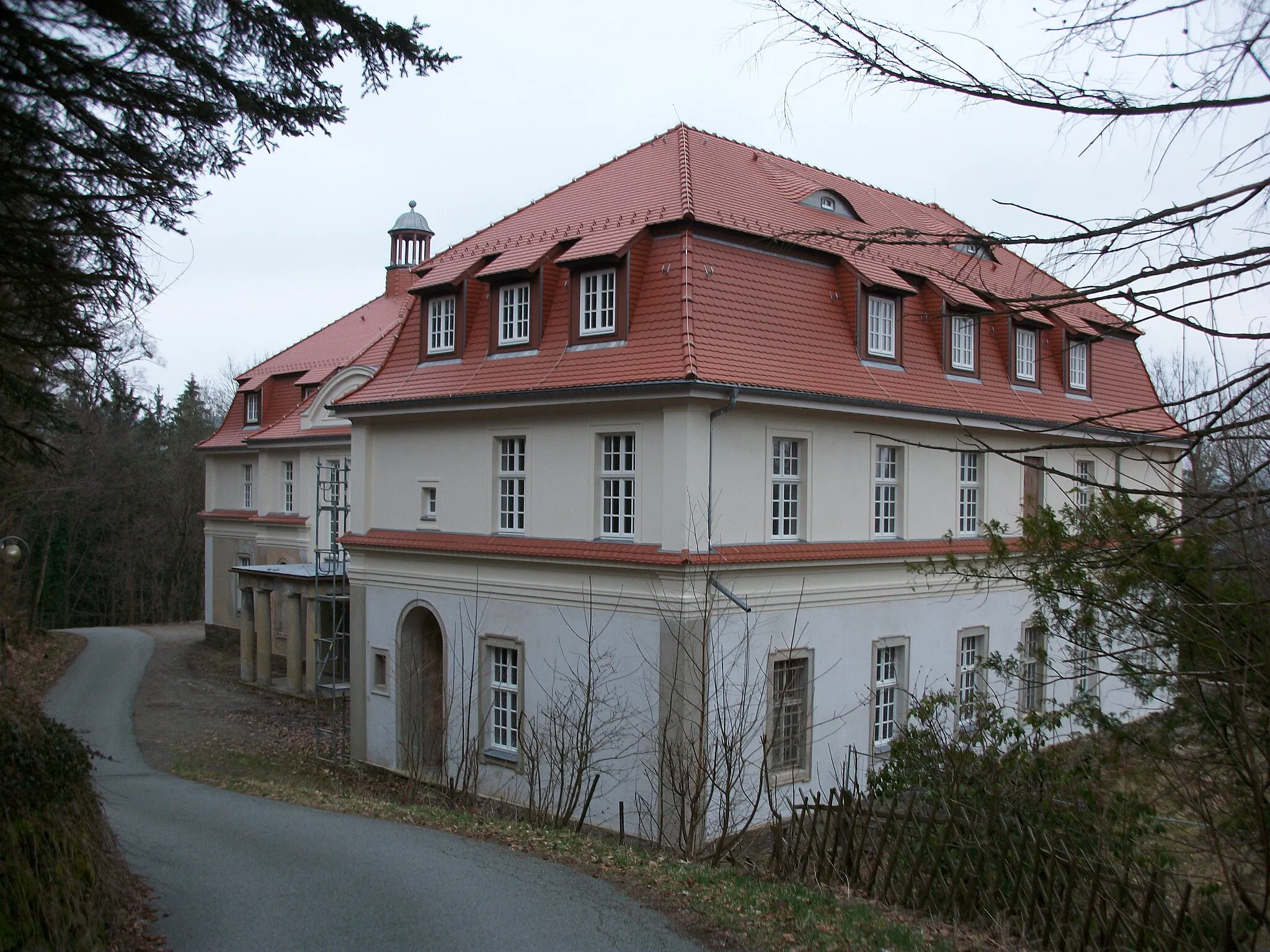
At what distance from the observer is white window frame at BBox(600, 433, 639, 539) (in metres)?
16.7

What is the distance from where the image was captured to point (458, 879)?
9.43m

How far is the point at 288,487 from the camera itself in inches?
1444

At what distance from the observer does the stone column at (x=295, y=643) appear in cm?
3000

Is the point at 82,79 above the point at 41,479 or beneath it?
above

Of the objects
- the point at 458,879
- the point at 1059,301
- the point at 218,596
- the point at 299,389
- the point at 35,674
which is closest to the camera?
the point at 1059,301

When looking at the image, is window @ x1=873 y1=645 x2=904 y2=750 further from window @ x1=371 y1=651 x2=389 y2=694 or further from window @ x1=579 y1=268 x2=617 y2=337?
window @ x1=371 y1=651 x2=389 y2=694

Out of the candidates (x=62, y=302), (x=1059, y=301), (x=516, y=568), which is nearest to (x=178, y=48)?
(x=62, y=302)

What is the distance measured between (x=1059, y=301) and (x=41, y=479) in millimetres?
31659

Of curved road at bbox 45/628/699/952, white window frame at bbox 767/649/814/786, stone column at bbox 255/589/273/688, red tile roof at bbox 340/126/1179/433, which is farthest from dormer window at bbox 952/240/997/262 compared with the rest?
stone column at bbox 255/589/273/688

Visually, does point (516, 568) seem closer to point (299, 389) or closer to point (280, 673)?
point (280, 673)

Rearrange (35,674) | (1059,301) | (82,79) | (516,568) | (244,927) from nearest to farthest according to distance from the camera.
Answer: (1059,301)
(82,79)
(244,927)
(516,568)
(35,674)

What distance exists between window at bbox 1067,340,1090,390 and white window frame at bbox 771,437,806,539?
9.49 metres

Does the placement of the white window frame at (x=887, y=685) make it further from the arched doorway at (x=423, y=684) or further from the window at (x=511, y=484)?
the arched doorway at (x=423, y=684)

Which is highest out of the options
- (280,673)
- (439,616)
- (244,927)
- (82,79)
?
(82,79)
